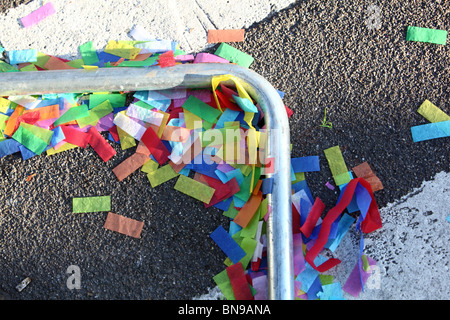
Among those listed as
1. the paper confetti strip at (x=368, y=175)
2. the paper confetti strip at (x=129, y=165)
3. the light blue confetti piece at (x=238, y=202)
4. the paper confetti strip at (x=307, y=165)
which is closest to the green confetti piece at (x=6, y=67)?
the paper confetti strip at (x=129, y=165)

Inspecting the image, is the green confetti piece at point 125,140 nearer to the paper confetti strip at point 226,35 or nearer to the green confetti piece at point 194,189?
the green confetti piece at point 194,189

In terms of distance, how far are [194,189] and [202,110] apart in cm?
49

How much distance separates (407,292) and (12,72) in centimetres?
269

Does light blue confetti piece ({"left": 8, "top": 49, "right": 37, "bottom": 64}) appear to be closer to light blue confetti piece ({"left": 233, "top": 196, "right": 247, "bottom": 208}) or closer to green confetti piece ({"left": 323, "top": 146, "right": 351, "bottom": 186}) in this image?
light blue confetti piece ({"left": 233, "top": 196, "right": 247, "bottom": 208})

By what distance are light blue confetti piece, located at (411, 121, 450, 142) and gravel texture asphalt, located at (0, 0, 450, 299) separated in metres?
0.04

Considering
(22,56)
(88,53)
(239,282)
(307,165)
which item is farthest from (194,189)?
(22,56)

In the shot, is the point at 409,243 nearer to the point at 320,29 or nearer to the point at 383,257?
the point at 383,257

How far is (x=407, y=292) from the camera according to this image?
243 centimetres

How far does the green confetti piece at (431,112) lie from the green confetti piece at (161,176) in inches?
62.0

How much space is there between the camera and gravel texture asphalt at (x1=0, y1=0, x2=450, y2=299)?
250 cm

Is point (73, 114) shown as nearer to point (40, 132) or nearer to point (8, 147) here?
point (40, 132)

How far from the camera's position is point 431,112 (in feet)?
8.70

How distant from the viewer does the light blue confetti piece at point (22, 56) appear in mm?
2777

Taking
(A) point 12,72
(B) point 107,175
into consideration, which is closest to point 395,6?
(B) point 107,175
